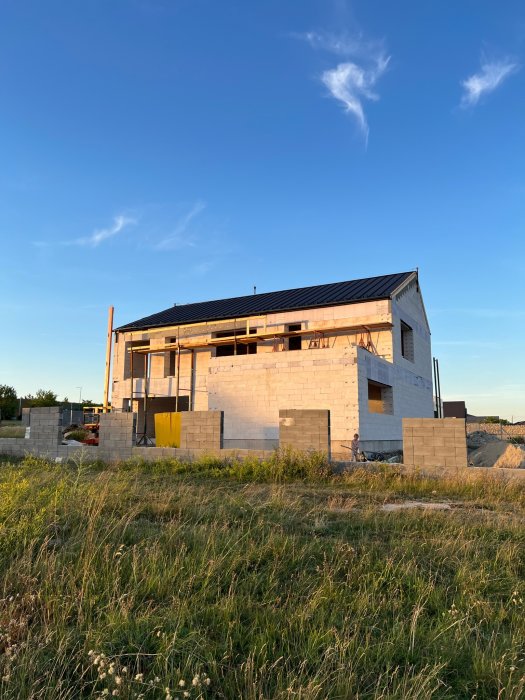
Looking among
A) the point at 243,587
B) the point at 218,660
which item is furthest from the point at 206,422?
the point at 218,660

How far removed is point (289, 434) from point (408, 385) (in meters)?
15.1

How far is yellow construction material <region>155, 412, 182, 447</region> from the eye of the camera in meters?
15.8

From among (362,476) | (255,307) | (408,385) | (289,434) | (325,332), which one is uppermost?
(255,307)

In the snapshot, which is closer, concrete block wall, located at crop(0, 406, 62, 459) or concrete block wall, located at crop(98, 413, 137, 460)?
concrete block wall, located at crop(98, 413, 137, 460)

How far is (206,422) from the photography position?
516 inches

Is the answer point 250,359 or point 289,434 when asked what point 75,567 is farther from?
point 250,359

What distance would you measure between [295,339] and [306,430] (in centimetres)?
1503

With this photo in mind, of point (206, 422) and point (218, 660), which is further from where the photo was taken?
point (206, 422)

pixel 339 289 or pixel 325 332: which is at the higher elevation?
pixel 339 289

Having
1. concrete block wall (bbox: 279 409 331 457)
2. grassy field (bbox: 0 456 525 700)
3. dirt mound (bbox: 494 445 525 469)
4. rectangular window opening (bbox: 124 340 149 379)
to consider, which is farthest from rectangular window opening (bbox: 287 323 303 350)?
grassy field (bbox: 0 456 525 700)

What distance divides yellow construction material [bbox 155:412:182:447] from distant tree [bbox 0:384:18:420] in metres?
48.2

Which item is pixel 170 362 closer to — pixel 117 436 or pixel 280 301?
pixel 280 301

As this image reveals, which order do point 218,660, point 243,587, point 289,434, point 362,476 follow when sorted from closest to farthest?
point 218,660 < point 243,587 < point 362,476 < point 289,434

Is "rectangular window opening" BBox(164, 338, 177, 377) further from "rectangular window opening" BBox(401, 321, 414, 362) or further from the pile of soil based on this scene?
the pile of soil
